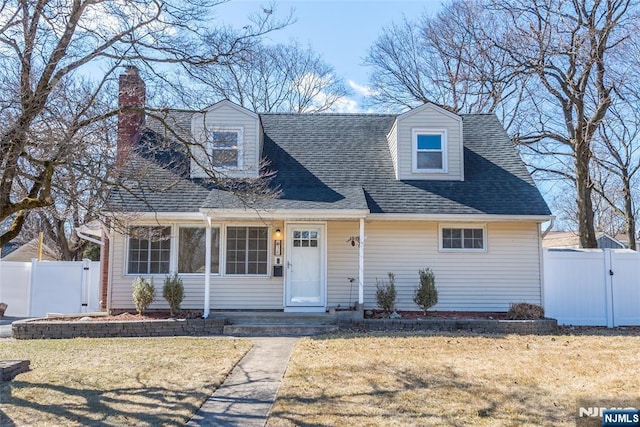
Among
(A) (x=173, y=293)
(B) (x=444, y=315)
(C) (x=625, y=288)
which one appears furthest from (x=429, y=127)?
(A) (x=173, y=293)

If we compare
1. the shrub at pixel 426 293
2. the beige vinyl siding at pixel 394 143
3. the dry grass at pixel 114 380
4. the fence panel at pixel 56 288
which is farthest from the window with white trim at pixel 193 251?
the beige vinyl siding at pixel 394 143

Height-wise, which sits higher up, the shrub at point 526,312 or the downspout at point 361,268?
the downspout at point 361,268

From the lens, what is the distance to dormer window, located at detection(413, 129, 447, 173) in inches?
498

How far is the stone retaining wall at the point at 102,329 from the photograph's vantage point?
375 inches

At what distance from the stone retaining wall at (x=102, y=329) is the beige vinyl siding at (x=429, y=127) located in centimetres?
631

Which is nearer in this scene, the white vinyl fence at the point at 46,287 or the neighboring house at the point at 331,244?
the neighboring house at the point at 331,244

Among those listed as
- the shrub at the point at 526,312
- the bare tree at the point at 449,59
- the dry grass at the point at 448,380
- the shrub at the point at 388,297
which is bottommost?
the dry grass at the point at 448,380

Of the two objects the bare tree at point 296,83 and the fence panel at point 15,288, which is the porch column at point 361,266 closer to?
the fence panel at point 15,288

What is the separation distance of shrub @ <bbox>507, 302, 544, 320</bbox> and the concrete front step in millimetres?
4022

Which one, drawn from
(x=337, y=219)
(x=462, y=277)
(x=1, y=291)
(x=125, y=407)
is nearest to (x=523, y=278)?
(x=462, y=277)

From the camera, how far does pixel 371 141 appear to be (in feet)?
45.5

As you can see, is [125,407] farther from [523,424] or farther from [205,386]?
[523,424]

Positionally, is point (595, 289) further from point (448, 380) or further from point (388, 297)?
point (448, 380)

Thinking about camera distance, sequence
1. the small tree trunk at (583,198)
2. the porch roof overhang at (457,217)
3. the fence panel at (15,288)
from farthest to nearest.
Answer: the small tree trunk at (583,198), the fence panel at (15,288), the porch roof overhang at (457,217)
